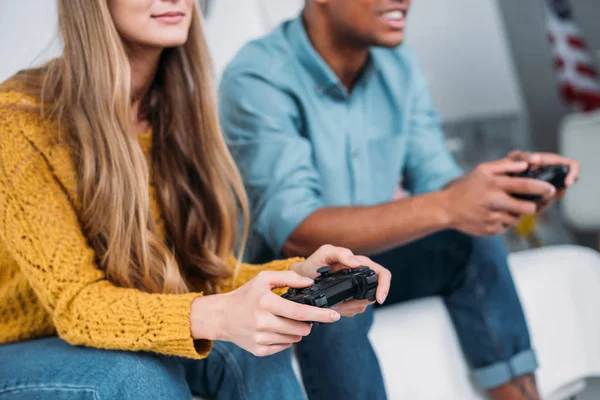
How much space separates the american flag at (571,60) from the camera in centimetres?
167

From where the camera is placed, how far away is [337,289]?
455 mm

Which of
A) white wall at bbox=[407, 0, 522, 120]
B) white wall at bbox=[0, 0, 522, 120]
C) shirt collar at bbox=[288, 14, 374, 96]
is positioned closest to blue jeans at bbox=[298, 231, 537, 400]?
shirt collar at bbox=[288, 14, 374, 96]

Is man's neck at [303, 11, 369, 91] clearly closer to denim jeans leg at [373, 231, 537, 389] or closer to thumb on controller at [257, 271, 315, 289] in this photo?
denim jeans leg at [373, 231, 537, 389]

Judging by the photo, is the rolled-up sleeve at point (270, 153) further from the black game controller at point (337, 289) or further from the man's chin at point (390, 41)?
the black game controller at point (337, 289)

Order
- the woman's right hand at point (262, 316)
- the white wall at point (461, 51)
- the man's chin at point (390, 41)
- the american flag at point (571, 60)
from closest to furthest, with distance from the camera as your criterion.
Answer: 1. the woman's right hand at point (262, 316)
2. the man's chin at point (390, 41)
3. the white wall at point (461, 51)
4. the american flag at point (571, 60)

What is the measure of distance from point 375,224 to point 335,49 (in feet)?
0.81

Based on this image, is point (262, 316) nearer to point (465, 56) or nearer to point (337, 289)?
point (337, 289)

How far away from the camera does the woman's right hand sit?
0.44 meters

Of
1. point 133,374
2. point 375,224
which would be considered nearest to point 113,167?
point 133,374

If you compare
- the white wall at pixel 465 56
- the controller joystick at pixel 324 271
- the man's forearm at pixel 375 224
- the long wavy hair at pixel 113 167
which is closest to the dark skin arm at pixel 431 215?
the man's forearm at pixel 375 224

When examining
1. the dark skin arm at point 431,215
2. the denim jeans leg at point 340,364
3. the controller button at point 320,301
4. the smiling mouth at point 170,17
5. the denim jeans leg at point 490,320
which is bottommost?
the denim jeans leg at point 490,320

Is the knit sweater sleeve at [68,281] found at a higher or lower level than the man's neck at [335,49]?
lower

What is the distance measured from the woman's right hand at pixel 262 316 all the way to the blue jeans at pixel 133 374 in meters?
0.05

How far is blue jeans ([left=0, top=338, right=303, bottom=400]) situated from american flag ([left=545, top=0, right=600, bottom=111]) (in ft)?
4.36
